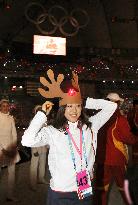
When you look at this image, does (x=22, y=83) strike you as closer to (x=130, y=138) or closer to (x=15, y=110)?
(x=15, y=110)

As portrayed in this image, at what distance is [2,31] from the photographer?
113ft

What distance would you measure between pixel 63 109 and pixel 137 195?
213 cm

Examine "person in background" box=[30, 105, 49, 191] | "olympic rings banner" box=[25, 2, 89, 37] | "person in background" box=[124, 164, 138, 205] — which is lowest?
"person in background" box=[30, 105, 49, 191]

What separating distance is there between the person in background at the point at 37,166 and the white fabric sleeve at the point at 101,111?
12.2 ft

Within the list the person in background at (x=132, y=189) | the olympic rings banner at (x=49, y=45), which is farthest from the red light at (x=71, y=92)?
the olympic rings banner at (x=49, y=45)

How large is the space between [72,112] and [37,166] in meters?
4.80

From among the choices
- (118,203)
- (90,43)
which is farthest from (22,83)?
(118,203)

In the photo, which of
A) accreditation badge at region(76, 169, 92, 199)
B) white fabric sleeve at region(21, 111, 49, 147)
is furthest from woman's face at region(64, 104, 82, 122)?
accreditation badge at region(76, 169, 92, 199)

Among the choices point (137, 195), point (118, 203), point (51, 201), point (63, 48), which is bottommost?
point (118, 203)

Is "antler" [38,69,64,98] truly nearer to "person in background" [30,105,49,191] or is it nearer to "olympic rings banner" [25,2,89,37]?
"person in background" [30,105,49,191]

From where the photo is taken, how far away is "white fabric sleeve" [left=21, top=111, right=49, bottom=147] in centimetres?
404

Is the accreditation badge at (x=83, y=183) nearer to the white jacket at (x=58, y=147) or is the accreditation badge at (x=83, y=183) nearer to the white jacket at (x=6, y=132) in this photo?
the white jacket at (x=58, y=147)

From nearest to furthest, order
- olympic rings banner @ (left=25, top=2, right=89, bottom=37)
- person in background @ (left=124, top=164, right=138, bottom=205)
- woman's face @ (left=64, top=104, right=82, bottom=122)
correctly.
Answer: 1. person in background @ (left=124, top=164, right=138, bottom=205)
2. woman's face @ (left=64, top=104, right=82, bottom=122)
3. olympic rings banner @ (left=25, top=2, right=89, bottom=37)

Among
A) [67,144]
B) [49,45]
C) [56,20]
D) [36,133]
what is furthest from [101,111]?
[49,45]
